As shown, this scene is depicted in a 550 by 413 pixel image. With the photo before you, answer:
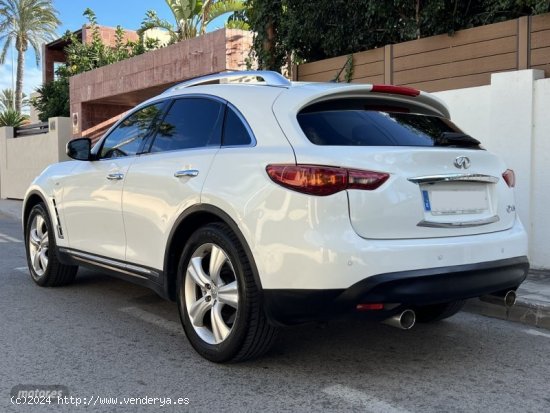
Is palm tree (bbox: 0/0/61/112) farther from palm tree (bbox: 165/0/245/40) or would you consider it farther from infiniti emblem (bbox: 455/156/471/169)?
infiniti emblem (bbox: 455/156/471/169)

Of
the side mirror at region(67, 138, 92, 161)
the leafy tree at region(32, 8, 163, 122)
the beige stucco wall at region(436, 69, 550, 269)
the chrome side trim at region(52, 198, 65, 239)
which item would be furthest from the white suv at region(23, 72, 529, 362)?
the leafy tree at region(32, 8, 163, 122)

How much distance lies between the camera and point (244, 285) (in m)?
3.48

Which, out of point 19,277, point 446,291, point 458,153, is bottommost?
point 19,277

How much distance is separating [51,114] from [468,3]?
17281mm

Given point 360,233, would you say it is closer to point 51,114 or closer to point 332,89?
point 332,89

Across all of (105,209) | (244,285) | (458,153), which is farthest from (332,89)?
(105,209)

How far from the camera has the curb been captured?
496 cm

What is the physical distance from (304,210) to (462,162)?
3.56 feet

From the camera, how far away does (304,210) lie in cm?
322

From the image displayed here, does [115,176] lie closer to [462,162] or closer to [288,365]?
[288,365]

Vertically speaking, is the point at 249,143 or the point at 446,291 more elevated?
the point at 249,143

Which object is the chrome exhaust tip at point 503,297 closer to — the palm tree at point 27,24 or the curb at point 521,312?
the curb at point 521,312

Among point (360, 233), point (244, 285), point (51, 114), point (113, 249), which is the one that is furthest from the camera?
point (51, 114)

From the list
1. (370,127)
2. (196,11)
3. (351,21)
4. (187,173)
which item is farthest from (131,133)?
(196,11)
